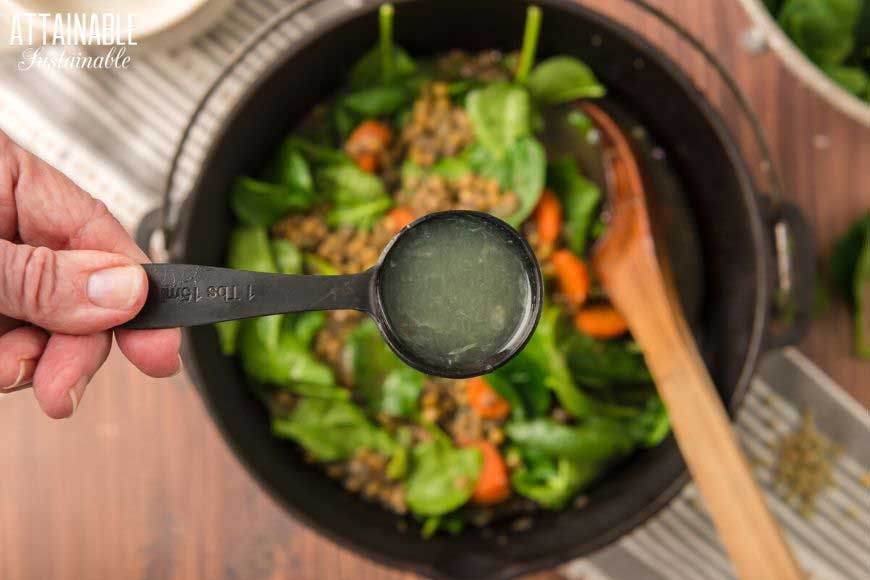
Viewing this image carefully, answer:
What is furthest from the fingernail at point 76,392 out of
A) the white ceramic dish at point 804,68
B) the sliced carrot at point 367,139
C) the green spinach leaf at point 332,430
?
the white ceramic dish at point 804,68

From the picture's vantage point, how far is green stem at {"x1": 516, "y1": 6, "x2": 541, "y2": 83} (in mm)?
1360

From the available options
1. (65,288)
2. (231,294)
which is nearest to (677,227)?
(231,294)

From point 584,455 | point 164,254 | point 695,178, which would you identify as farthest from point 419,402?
point 695,178

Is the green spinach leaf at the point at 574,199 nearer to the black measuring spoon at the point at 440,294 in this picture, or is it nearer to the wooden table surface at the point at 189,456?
the wooden table surface at the point at 189,456

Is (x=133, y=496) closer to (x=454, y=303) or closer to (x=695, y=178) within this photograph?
(x=454, y=303)

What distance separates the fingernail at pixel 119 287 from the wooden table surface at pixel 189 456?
607 millimetres

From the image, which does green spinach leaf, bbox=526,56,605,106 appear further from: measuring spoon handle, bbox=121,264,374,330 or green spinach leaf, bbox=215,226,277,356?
measuring spoon handle, bbox=121,264,374,330

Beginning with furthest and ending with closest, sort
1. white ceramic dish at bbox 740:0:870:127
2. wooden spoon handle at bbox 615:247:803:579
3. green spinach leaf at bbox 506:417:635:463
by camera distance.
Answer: green spinach leaf at bbox 506:417:635:463 < white ceramic dish at bbox 740:0:870:127 < wooden spoon handle at bbox 615:247:803:579

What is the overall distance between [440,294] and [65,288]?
1.43 feet

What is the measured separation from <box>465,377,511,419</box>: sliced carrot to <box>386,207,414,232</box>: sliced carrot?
301 millimetres

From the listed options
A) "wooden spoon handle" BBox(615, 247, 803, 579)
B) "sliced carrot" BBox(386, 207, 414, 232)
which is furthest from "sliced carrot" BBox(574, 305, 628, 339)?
"sliced carrot" BBox(386, 207, 414, 232)

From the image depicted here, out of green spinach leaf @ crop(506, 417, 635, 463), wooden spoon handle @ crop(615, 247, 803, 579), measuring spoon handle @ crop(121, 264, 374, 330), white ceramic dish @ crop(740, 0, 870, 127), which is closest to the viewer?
measuring spoon handle @ crop(121, 264, 374, 330)

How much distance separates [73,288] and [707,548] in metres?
1.15

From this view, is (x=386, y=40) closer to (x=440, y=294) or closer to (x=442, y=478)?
(x=440, y=294)
